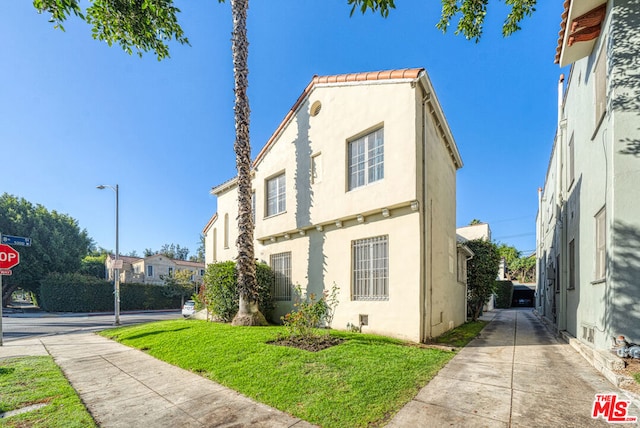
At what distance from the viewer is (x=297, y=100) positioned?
41.3 ft

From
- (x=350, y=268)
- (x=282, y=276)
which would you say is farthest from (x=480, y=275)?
(x=282, y=276)

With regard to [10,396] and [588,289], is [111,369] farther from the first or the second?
[588,289]

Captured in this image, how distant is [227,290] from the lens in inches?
470

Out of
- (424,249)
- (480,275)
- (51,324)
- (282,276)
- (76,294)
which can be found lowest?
(76,294)

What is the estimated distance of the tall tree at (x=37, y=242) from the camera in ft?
104

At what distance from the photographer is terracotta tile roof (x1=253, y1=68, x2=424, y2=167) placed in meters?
8.84

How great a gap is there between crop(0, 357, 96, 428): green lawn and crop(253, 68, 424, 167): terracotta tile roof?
31.2 feet

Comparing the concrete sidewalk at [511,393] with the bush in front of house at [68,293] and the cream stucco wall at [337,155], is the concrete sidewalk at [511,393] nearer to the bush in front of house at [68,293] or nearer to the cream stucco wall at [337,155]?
the cream stucco wall at [337,155]

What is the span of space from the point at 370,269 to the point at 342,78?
20.4ft

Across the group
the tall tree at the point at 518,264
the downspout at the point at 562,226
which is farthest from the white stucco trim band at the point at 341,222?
the tall tree at the point at 518,264

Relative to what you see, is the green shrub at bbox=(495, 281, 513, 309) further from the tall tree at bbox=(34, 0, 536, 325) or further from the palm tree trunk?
the tall tree at bbox=(34, 0, 536, 325)

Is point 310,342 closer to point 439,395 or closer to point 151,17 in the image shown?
point 439,395

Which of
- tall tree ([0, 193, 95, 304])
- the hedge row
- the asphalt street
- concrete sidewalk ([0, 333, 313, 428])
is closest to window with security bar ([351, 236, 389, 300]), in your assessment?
concrete sidewalk ([0, 333, 313, 428])

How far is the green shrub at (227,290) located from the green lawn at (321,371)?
3.00 m
